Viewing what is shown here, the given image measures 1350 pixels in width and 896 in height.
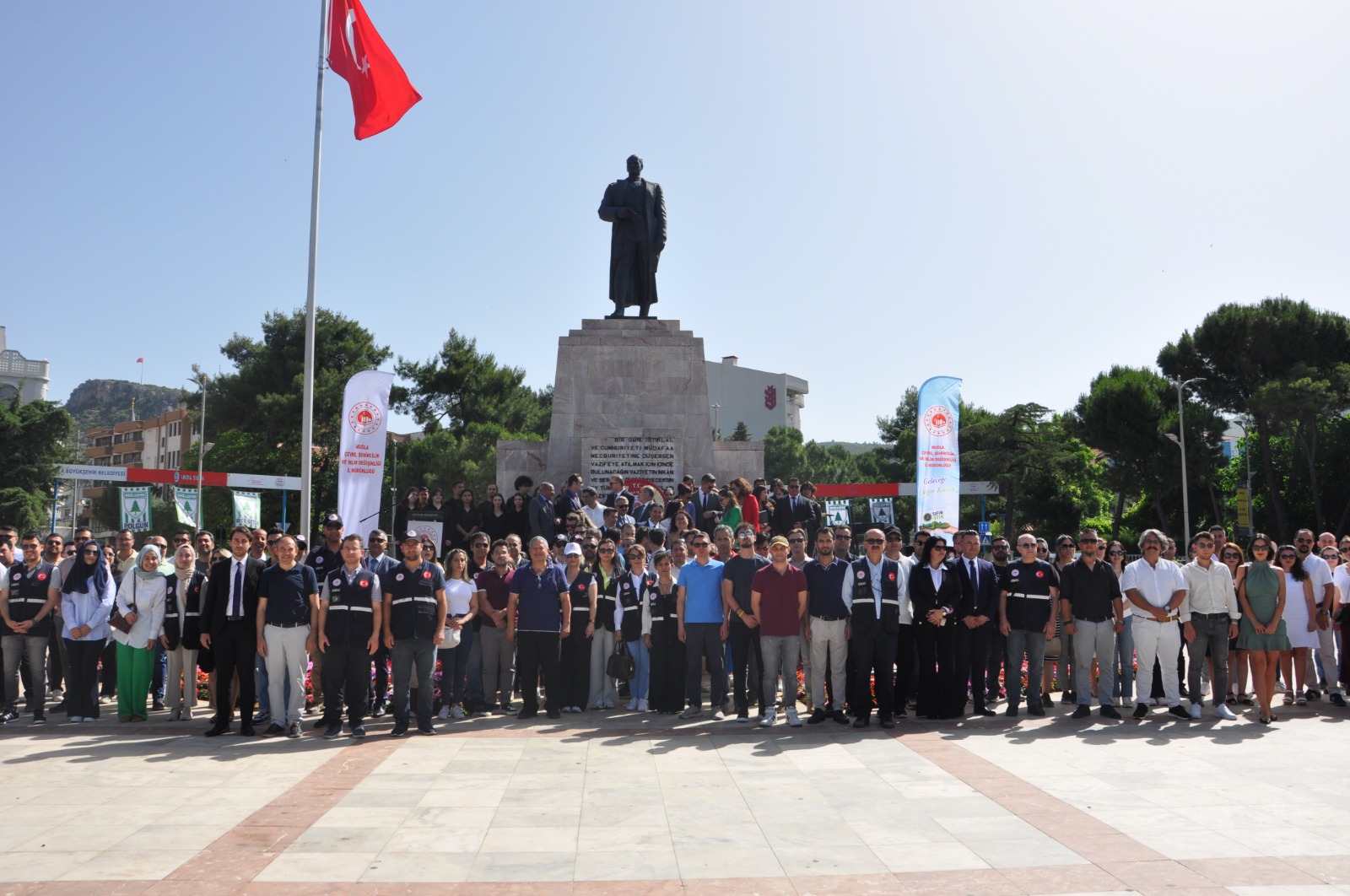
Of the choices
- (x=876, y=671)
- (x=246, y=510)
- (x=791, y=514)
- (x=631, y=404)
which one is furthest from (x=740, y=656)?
(x=246, y=510)

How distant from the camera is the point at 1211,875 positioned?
494 cm

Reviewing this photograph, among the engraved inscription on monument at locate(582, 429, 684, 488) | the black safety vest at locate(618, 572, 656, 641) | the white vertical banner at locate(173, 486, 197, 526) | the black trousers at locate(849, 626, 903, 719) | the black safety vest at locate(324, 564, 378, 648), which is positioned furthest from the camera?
the white vertical banner at locate(173, 486, 197, 526)

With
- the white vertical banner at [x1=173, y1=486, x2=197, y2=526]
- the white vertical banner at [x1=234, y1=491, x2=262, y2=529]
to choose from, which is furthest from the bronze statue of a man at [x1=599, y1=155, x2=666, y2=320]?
the white vertical banner at [x1=173, y1=486, x2=197, y2=526]

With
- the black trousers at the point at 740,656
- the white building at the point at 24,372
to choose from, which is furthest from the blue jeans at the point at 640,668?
the white building at the point at 24,372

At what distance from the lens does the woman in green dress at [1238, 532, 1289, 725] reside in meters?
9.78

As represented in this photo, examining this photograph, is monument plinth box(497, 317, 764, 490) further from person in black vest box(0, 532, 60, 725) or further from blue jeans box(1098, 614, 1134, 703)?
person in black vest box(0, 532, 60, 725)

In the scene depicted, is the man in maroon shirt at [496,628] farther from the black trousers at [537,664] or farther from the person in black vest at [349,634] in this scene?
the person in black vest at [349,634]

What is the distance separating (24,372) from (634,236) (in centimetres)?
6652

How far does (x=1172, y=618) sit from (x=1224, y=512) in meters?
39.9

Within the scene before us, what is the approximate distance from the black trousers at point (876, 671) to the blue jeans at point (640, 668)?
7.15 feet

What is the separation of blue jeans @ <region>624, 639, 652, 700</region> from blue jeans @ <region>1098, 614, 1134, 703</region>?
440cm

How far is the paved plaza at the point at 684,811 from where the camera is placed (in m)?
4.98

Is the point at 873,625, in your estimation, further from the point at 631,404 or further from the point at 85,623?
the point at 631,404

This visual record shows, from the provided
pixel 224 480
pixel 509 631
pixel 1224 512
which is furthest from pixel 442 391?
pixel 509 631
